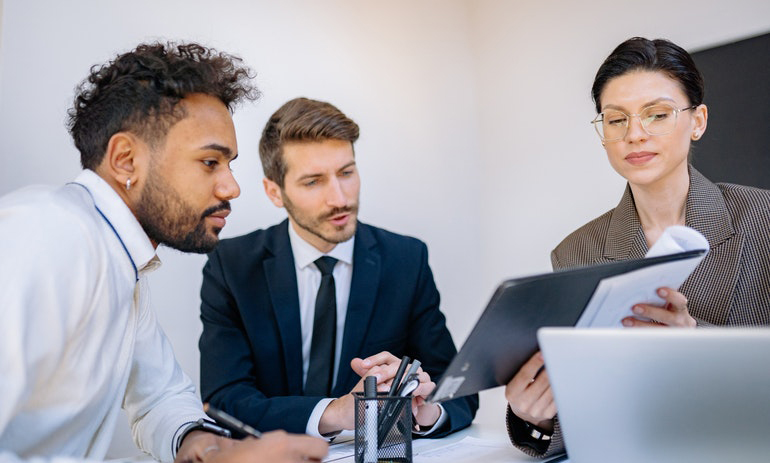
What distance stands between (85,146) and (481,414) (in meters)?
2.47

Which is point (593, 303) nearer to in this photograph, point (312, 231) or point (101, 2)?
point (312, 231)

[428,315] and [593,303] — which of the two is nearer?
[593,303]

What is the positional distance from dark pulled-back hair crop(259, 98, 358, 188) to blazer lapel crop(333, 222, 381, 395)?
0.38m

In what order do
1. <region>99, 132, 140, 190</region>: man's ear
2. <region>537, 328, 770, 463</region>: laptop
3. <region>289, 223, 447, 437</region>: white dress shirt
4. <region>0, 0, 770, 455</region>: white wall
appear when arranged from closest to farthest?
<region>537, 328, 770, 463</region>: laptop < <region>99, 132, 140, 190</region>: man's ear < <region>289, 223, 447, 437</region>: white dress shirt < <region>0, 0, 770, 455</region>: white wall

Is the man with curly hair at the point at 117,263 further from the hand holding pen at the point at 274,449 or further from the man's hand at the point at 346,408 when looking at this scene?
the man's hand at the point at 346,408

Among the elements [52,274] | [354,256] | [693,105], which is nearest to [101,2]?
[354,256]

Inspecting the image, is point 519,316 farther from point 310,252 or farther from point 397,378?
point 310,252

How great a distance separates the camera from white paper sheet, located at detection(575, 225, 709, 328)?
105cm

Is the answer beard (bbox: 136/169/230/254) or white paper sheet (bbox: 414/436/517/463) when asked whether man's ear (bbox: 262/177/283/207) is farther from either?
white paper sheet (bbox: 414/436/517/463)

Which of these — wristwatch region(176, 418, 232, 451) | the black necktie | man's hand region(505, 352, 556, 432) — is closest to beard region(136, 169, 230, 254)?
wristwatch region(176, 418, 232, 451)

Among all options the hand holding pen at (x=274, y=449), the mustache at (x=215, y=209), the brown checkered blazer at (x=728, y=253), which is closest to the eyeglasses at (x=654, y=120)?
the brown checkered blazer at (x=728, y=253)

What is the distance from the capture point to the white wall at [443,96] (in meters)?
2.38

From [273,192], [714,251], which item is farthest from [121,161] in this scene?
[714,251]

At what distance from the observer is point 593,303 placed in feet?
3.56
